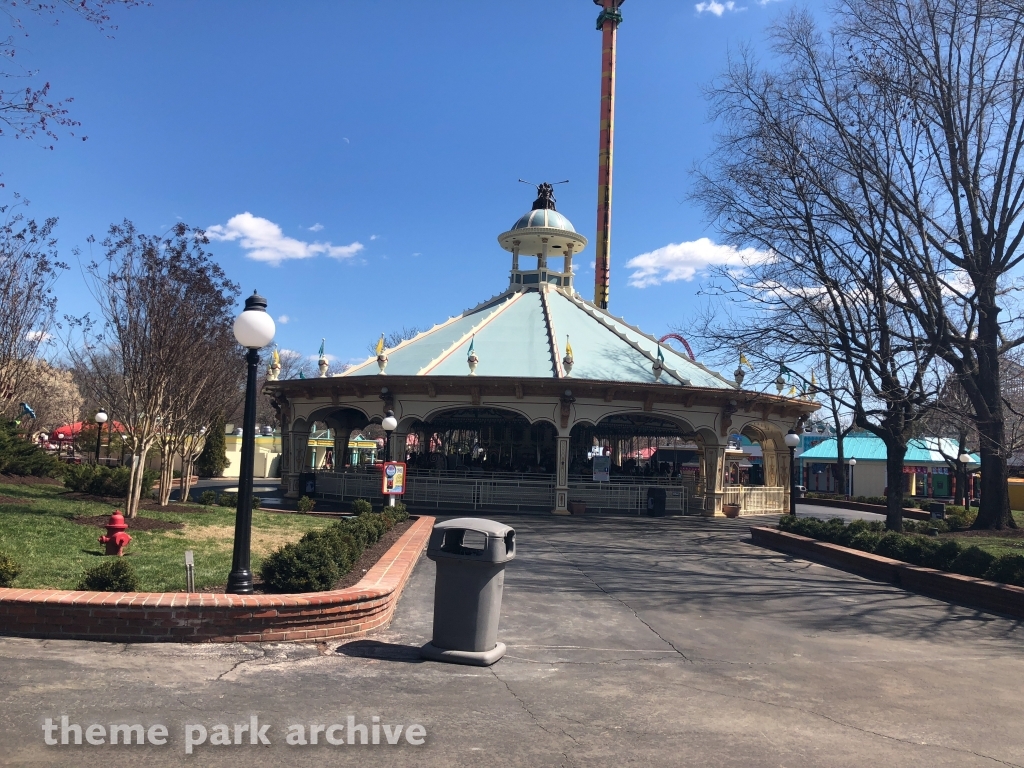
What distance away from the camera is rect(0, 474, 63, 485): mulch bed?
756 inches

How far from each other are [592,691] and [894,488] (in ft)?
52.4

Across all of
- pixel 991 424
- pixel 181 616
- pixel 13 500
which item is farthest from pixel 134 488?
pixel 991 424

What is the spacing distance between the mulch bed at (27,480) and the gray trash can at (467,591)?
16734 millimetres

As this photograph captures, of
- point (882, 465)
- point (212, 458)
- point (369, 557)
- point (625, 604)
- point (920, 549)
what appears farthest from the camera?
point (882, 465)

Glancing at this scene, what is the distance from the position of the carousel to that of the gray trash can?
1676 cm

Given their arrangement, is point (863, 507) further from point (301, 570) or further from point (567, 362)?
point (301, 570)

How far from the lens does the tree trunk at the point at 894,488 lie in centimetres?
1867

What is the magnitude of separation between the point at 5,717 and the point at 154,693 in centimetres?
92

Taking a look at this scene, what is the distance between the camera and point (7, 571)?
7391 millimetres

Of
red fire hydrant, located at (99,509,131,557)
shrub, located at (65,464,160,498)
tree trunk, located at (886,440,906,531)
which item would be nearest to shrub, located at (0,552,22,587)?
red fire hydrant, located at (99,509,131,557)

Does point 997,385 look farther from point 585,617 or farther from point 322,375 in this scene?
point 322,375

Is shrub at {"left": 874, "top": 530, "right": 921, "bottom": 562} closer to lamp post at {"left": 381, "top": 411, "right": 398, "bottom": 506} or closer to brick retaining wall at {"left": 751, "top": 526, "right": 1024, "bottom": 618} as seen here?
brick retaining wall at {"left": 751, "top": 526, "right": 1024, "bottom": 618}

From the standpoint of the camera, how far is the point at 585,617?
30.0 feet

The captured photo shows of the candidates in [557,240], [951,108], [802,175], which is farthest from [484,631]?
[557,240]
